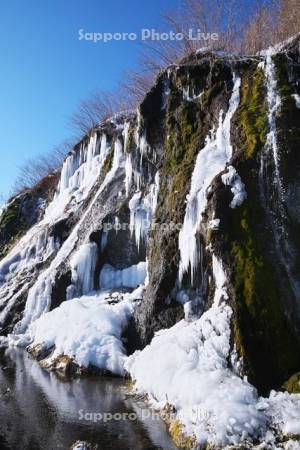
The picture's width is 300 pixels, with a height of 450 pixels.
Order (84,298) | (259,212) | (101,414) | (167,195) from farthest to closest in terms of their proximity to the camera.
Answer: (84,298), (167,195), (259,212), (101,414)

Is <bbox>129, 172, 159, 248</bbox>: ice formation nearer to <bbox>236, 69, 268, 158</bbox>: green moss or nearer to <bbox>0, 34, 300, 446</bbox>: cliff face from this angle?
<bbox>0, 34, 300, 446</bbox>: cliff face

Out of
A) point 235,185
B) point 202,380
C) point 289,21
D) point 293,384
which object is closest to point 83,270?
point 235,185

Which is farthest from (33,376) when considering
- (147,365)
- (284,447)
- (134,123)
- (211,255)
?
(134,123)

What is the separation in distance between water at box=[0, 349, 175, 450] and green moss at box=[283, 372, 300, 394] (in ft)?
6.84

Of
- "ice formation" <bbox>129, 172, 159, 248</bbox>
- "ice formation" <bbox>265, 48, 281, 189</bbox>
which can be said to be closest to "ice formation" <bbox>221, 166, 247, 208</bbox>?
"ice formation" <bbox>265, 48, 281, 189</bbox>

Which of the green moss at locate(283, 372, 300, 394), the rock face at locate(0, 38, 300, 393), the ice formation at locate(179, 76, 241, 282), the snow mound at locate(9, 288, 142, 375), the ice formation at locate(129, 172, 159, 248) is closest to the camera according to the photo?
the green moss at locate(283, 372, 300, 394)

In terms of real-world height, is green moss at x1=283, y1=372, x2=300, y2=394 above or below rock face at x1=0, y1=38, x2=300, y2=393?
below

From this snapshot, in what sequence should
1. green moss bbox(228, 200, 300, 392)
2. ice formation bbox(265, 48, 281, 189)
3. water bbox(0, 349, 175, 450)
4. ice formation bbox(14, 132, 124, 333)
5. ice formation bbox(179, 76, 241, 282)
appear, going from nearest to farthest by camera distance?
water bbox(0, 349, 175, 450)
green moss bbox(228, 200, 300, 392)
ice formation bbox(265, 48, 281, 189)
ice formation bbox(179, 76, 241, 282)
ice formation bbox(14, 132, 124, 333)

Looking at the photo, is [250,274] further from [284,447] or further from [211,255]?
[284,447]

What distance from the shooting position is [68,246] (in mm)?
17781

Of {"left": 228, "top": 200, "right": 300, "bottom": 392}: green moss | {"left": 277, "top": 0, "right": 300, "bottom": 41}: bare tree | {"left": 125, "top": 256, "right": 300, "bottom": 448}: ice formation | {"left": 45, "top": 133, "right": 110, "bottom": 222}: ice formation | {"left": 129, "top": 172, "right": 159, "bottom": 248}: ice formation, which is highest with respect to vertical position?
{"left": 277, "top": 0, "right": 300, "bottom": 41}: bare tree

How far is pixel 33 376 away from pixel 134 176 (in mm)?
7900

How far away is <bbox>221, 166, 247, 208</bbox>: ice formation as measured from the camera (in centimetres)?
991

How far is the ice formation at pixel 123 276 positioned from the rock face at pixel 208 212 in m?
0.22
